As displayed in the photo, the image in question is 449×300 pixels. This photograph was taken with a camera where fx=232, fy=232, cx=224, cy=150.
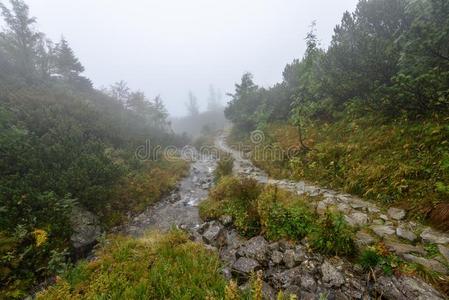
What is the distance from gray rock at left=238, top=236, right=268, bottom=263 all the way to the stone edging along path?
2.06 metres

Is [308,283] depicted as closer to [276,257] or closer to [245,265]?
[276,257]

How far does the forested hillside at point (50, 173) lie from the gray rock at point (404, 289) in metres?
7.61

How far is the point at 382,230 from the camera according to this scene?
5.51 m

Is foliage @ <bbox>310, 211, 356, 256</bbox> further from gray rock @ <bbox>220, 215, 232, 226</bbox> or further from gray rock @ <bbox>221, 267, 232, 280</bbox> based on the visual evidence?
gray rock @ <bbox>220, 215, 232, 226</bbox>

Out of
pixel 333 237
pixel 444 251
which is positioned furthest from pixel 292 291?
pixel 444 251

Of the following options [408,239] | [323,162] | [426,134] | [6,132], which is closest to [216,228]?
[408,239]

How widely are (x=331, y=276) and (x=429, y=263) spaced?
5.80 ft

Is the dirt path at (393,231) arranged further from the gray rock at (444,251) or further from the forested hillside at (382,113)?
the forested hillside at (382,113)

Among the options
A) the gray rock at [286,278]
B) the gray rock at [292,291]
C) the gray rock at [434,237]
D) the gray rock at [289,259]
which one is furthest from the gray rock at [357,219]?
the gray rock at [292,291]

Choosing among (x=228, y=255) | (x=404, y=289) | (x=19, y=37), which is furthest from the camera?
(x=19, y=37)

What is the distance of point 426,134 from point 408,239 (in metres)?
4.23

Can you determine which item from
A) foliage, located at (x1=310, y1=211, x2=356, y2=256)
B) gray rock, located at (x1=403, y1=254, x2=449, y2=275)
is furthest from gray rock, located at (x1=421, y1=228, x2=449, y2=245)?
foliage, located at (x1=310, y1=211, x2=356, y2=256)

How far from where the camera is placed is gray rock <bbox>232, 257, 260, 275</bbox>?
5.24 meters

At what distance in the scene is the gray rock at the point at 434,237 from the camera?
4.78 m
